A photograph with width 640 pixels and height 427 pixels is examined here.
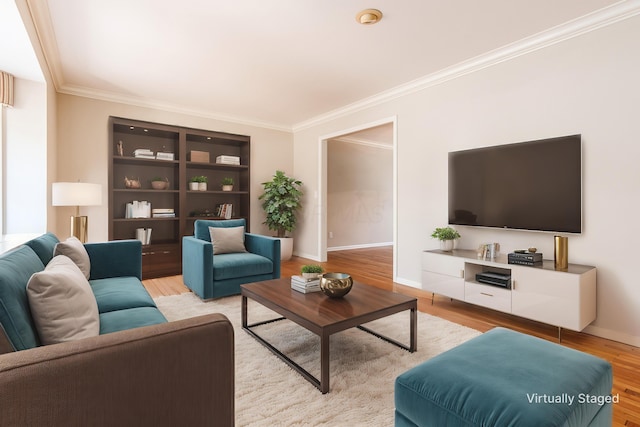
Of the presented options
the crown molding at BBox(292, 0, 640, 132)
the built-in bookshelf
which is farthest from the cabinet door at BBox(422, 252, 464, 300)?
the built-in bookshelf

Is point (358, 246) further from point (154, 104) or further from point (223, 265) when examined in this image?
point (154, 104)

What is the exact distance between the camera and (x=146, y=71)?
12.3 ft

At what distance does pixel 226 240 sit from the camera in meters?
3.85

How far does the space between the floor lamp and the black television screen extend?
12.7 feet

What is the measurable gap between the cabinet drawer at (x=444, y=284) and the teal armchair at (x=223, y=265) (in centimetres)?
166

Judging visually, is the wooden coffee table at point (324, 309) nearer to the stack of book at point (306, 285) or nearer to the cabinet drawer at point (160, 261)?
the stack of book at point (306, 285)

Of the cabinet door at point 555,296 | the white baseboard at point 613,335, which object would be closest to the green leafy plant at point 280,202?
the cabinet door at point 555,296

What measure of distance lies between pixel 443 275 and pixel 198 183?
3.85 meters

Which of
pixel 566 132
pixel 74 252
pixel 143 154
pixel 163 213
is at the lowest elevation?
pixel 74 252

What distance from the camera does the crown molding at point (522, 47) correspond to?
2.53 metres

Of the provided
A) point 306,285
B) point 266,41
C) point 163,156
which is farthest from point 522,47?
point 163,156

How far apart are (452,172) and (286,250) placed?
10.5ft

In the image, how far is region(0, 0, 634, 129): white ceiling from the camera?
255 cm

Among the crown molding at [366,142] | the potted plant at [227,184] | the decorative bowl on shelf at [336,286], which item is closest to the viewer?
the decorative bowl on shelf at [336,286]
